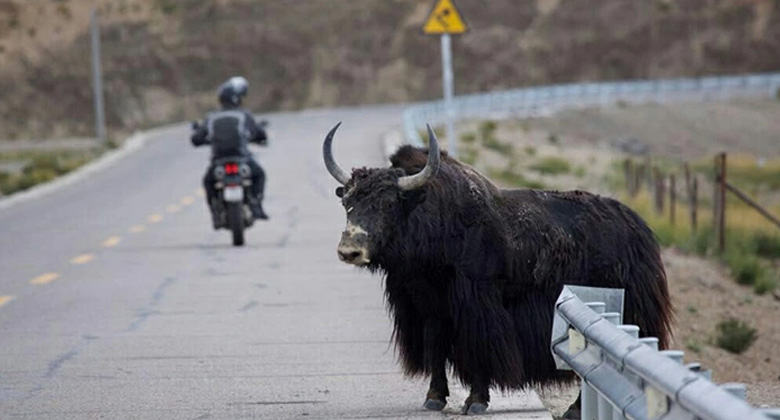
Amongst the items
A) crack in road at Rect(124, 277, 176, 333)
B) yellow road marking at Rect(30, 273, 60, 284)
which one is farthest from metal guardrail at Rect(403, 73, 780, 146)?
crack in road at Rect(124, 277, 176, 333)

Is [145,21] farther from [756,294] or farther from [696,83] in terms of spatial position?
[756,294]

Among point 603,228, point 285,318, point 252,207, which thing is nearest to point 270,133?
point 252,207

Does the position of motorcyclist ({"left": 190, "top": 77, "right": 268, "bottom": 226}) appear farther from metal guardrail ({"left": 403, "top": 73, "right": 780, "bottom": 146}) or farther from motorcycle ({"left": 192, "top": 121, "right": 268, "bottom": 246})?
metal guardrail ({"left": 403, "top": 73, "right": 780, "bottom": 146})

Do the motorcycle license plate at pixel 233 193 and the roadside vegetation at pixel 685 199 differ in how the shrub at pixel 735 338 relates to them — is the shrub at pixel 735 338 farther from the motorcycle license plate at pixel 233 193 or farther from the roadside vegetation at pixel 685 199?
the motorcycle license plate at pixel 233 193

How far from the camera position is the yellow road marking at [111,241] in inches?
813

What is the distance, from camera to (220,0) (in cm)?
9675

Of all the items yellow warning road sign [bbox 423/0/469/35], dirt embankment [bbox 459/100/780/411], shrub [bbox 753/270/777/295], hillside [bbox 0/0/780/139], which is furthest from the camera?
hillside [bbox 0/0/780/139]

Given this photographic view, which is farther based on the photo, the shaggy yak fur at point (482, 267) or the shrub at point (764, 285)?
the shrub at point (764, 285)

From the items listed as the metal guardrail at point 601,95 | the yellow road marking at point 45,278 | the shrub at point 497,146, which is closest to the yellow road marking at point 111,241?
the yellow road marking at point 45,278

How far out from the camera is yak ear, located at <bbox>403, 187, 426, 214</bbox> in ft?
28.7

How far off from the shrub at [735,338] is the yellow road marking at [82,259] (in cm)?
764

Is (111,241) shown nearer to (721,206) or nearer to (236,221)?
(236,221)

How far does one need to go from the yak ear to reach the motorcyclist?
10.3 m

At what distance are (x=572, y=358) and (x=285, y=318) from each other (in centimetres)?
596
